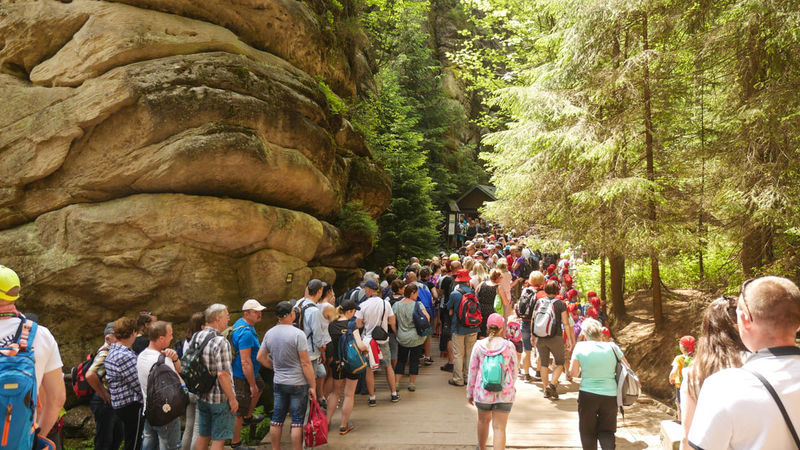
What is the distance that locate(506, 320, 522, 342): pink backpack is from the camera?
9.42m

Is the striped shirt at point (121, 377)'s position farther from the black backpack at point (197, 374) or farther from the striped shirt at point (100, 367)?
the black backpack at point (197, 374)

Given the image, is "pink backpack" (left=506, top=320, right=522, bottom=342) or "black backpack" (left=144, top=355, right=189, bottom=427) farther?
"pink backpack" (left=506, top=320, right=522, bottom=342)

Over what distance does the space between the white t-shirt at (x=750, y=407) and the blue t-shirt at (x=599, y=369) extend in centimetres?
338

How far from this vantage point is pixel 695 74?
29.9 ft

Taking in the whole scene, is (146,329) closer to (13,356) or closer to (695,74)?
(13,356)

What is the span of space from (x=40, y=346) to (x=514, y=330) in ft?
26.8

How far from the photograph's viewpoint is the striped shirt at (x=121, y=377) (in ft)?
17.9

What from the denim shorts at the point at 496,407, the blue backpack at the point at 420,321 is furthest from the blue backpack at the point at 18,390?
the blue backpack at the point at 420,321

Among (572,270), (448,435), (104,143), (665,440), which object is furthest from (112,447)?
(572,270)

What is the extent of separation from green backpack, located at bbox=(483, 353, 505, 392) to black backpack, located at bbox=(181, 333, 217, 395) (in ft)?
11.5

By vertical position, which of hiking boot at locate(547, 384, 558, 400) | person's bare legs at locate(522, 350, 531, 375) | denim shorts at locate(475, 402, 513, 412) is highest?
denim shorts at locate(475, 402, 513, 412)

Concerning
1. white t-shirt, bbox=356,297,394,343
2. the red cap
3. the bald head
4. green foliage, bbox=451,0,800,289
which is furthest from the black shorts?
green foliage, bbox=451,0,800,289

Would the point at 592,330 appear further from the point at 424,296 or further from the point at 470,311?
the point at 424,296

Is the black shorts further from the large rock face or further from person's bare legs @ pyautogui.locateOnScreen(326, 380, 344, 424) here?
the large rock face
